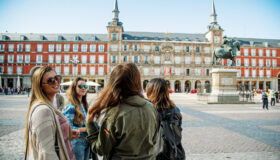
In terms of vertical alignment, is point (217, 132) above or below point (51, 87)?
below

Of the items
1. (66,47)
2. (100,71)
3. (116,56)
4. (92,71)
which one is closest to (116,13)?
(116,56)

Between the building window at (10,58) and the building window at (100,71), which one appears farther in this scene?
the building window at (100,71)

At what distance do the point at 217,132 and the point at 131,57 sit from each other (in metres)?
37.7

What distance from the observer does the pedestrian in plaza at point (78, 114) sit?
238cm

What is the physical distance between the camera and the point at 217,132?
535 centimetres

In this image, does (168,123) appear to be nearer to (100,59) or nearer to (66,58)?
(100,59)

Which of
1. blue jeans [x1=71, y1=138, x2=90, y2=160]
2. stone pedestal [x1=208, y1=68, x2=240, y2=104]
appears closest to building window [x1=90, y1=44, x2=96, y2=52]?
stone pedestal [x1=208, y1=68, x2=240, y2=104]

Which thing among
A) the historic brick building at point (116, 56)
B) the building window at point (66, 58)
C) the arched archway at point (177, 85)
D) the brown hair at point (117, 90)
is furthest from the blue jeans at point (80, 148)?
the arched archway at point (177, 85)

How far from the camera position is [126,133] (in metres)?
1.28

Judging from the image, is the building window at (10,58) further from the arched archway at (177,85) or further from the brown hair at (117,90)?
the brown hair at (117,90)

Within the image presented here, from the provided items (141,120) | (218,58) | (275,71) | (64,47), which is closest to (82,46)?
(64,47)

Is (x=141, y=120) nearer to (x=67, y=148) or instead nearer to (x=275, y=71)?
(x=67, y=148)

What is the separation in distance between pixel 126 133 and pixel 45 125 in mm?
661

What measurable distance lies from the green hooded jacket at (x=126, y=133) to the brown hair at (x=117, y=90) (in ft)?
0.19
